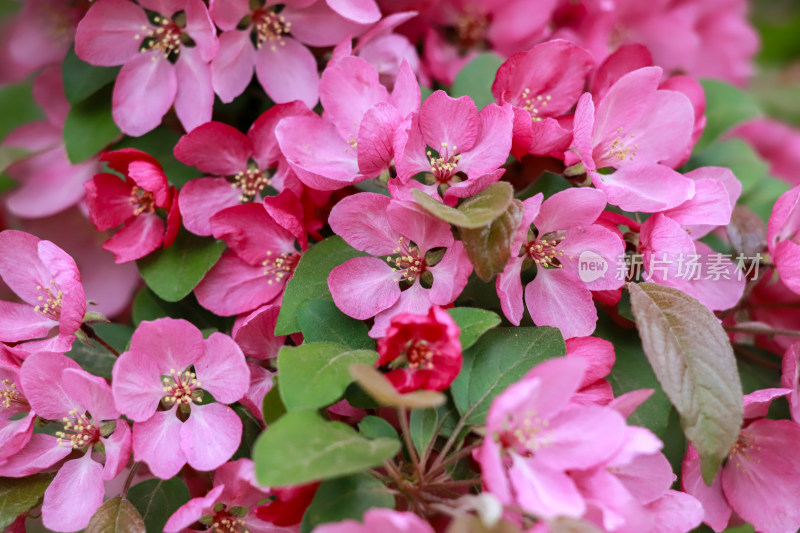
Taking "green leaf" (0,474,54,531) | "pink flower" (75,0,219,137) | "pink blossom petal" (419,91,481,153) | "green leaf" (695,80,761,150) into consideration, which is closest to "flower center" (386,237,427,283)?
"pink blossom petal" (419,91,481,153)

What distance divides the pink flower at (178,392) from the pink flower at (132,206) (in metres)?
0.17

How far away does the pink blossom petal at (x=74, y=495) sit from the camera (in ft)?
2.09

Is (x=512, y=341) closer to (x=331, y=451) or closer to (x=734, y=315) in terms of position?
(x=331, y=451)

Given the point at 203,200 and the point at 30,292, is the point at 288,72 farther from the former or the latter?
the point at 30,292

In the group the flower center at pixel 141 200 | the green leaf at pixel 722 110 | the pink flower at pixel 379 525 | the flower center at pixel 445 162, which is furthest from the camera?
the green leaf at pixel 722 110

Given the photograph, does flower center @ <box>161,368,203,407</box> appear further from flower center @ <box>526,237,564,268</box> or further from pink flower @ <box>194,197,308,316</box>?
flower center @ <box>526,237,564,268</box>

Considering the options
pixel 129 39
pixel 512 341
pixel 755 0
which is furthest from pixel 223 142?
pixel 755 0

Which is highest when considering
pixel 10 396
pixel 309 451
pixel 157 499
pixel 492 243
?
pixel 492 243

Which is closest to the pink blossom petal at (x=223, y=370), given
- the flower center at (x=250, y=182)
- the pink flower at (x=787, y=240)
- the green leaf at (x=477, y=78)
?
the flower center at (x=250, y=182)

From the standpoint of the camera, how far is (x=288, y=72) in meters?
0.86

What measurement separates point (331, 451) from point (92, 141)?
1.91ft

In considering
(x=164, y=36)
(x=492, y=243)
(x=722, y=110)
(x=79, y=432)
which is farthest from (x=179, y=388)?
(x=722, y=110)

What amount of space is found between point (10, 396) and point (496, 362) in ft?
1.63

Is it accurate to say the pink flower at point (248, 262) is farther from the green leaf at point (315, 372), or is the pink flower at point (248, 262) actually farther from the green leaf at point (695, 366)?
the green leaf at point (695, 366)
